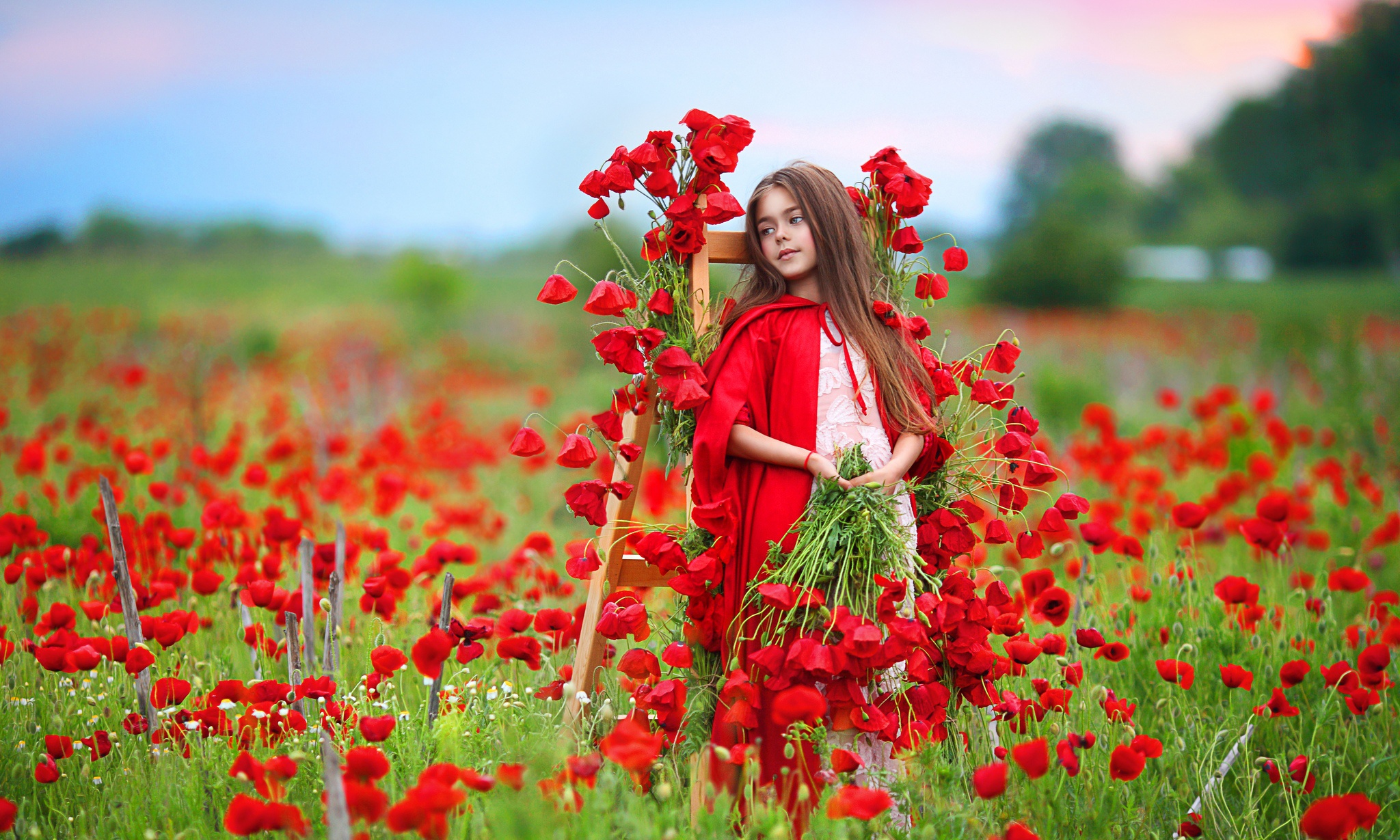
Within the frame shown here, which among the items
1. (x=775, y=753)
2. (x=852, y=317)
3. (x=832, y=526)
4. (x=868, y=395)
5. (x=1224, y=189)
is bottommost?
(x=775, y=753)

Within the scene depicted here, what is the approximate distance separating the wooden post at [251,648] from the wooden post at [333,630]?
21 cm

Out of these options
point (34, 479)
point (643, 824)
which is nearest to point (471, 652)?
point (643, 824)

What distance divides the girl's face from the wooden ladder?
0.13 meters

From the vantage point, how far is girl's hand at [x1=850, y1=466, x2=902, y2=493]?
2.04 metres

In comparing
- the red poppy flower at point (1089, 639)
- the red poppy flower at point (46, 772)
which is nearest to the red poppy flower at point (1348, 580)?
the red poppy flower at point (1089, 639)

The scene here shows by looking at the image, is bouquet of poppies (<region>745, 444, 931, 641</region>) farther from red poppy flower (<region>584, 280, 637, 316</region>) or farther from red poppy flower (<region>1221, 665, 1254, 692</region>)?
red poppy flower (<region>1221, 665, 1254, 692</region>)

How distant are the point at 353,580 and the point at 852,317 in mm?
2034

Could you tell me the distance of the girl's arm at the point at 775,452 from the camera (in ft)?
6.68

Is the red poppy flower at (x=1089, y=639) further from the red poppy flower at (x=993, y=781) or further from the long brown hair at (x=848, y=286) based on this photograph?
the red poppy flower at (x=993, y=781)

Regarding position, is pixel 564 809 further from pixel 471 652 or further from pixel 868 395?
pixel 868 395

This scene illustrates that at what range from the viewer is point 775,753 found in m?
2.07

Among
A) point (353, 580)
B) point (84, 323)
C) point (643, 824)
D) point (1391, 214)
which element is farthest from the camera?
point (1391, 214)

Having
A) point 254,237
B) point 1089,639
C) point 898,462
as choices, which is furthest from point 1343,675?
point 254,237

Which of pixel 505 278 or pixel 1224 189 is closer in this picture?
pixel 505 278
